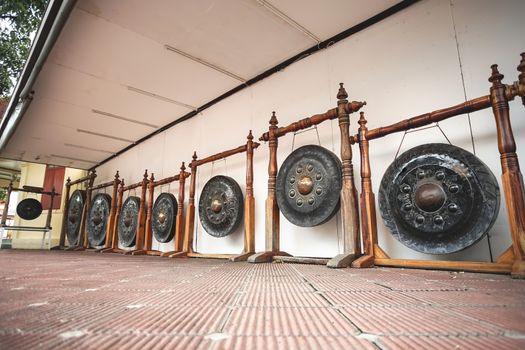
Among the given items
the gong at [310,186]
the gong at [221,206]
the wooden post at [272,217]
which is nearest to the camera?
the gong at [310,186]

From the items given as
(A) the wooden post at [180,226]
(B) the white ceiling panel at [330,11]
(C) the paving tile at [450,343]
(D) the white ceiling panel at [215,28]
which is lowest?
(C) the paving tile at [450,343]

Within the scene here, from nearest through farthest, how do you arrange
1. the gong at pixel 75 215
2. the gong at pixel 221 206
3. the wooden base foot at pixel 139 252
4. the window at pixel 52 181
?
the gong at pixel 221 206, the wooden base foot at pixel 139 252, the gong at pixel 75 215, the window at pixel 52 181

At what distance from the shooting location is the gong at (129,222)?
5039mm

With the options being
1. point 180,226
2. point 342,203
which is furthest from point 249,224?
point 180,226

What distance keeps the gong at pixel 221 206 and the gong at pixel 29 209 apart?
774 centimetres

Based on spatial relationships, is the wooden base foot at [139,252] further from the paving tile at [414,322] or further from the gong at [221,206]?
the paving tile at [414,322]

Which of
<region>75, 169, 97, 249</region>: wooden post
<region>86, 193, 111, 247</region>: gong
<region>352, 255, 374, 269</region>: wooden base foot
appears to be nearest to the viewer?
<region>352, 255, 374, 269</region>: wooden base foot

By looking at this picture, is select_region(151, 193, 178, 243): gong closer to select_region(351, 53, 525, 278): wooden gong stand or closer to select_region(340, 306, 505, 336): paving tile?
select_region(351, 53, 525, 278): wooden gong stand

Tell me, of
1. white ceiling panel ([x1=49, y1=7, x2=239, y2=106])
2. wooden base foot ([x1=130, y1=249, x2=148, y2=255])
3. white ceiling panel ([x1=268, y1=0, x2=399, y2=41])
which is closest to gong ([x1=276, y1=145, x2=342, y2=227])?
white ceiling panel ([x1=268, y1=0, x2=399, y2=41])

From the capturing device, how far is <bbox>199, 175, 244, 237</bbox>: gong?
11.0 ft

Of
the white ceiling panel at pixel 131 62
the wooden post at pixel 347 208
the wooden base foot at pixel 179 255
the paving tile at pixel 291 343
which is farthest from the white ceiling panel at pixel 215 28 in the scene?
the paving tile at pixel 291 343

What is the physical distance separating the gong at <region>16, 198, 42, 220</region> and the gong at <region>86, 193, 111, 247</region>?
3822 mm

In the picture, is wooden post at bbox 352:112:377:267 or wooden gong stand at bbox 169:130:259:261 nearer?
wooden post at bbox 352:112:377:267

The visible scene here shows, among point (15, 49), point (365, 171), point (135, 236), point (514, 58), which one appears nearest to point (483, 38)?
point (514, 58)
